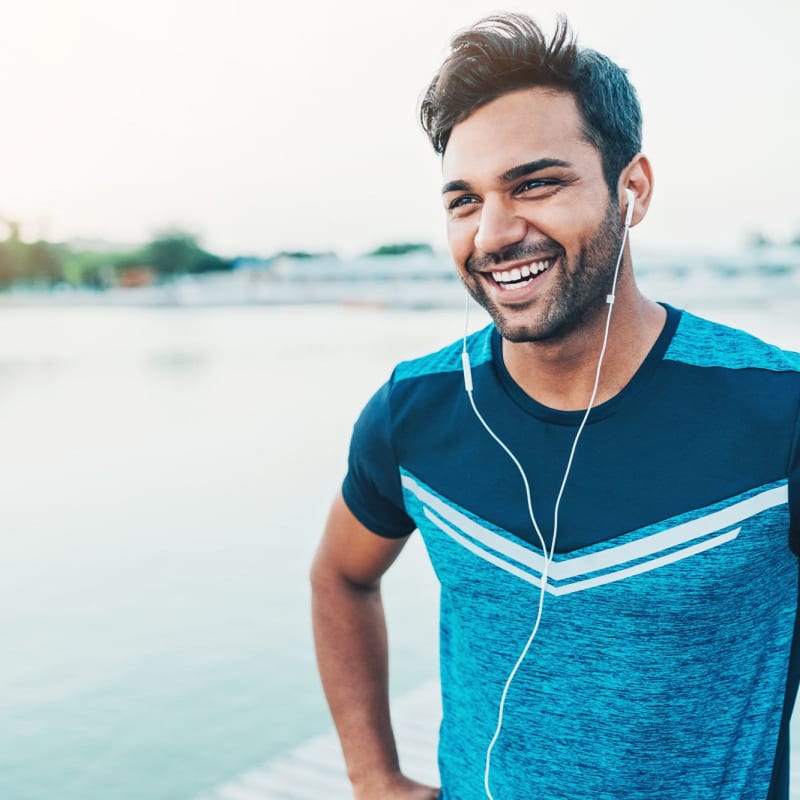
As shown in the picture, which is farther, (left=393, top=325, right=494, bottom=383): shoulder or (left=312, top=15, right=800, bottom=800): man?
(left=393, top=325, right=494, bottom=383): shoulder

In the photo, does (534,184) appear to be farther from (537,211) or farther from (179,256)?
(179,256)

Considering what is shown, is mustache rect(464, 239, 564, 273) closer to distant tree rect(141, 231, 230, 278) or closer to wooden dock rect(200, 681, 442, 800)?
wooden dock rect(200, 681, 442, 800)

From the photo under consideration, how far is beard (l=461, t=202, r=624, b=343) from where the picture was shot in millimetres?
1342

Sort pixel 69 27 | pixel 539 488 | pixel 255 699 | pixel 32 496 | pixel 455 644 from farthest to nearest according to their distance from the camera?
pixel 69 27, pixel 32 496, pixel 255 699, pixel 455 644, pixel 539 488

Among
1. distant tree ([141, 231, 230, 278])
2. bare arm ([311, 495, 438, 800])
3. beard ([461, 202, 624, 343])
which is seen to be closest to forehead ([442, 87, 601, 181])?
beard ([461, 202, 624, 343])

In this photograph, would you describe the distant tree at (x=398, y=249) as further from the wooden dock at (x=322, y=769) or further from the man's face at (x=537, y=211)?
the man's face at (x=537, y=211)

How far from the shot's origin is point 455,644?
4.84ft

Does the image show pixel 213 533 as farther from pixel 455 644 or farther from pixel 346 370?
pixel 346 370

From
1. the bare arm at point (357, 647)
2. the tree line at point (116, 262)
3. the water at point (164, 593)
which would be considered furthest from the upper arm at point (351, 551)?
the tree line at point (116, 262)

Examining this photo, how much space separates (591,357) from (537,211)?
207 mm

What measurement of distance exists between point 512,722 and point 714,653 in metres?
0.29

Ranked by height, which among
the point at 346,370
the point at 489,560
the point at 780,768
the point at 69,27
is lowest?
the point at 346,370

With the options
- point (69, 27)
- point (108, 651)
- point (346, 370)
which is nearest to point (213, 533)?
point (108, 651)

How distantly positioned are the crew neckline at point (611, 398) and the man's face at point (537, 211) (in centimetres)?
9
